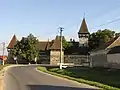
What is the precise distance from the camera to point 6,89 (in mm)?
19141

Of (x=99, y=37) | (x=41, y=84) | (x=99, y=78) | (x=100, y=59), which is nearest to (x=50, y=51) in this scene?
(x=99, y=37)

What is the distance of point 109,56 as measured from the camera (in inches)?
2196

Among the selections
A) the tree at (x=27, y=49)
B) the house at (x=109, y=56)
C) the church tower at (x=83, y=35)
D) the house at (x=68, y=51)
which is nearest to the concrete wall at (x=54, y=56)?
the house at (x=68, y=51)

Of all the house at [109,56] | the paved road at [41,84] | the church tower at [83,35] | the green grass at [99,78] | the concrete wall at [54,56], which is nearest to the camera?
the paved road at [41,84]

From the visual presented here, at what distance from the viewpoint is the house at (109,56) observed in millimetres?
50419

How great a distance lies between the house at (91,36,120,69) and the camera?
50419mm

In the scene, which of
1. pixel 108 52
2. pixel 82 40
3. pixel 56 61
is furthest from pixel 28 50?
pixel 108 52

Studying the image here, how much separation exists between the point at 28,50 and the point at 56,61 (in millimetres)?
12816

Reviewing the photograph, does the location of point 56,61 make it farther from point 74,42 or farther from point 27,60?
point 74,42

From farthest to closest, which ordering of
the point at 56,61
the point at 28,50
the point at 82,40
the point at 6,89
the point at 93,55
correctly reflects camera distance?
the point at 82,40
the point at 56,61
the point at 28,50
the point at 93,55
the point at 6,89

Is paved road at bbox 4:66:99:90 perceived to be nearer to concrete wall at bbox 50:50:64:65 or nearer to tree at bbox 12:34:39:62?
tree at bbox 12:34:39:62

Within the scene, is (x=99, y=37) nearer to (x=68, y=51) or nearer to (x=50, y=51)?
(x=68, y=51)

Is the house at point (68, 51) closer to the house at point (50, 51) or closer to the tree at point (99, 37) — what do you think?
the house at point (50, 51)

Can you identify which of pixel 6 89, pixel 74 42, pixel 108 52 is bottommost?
pixel 6 89
